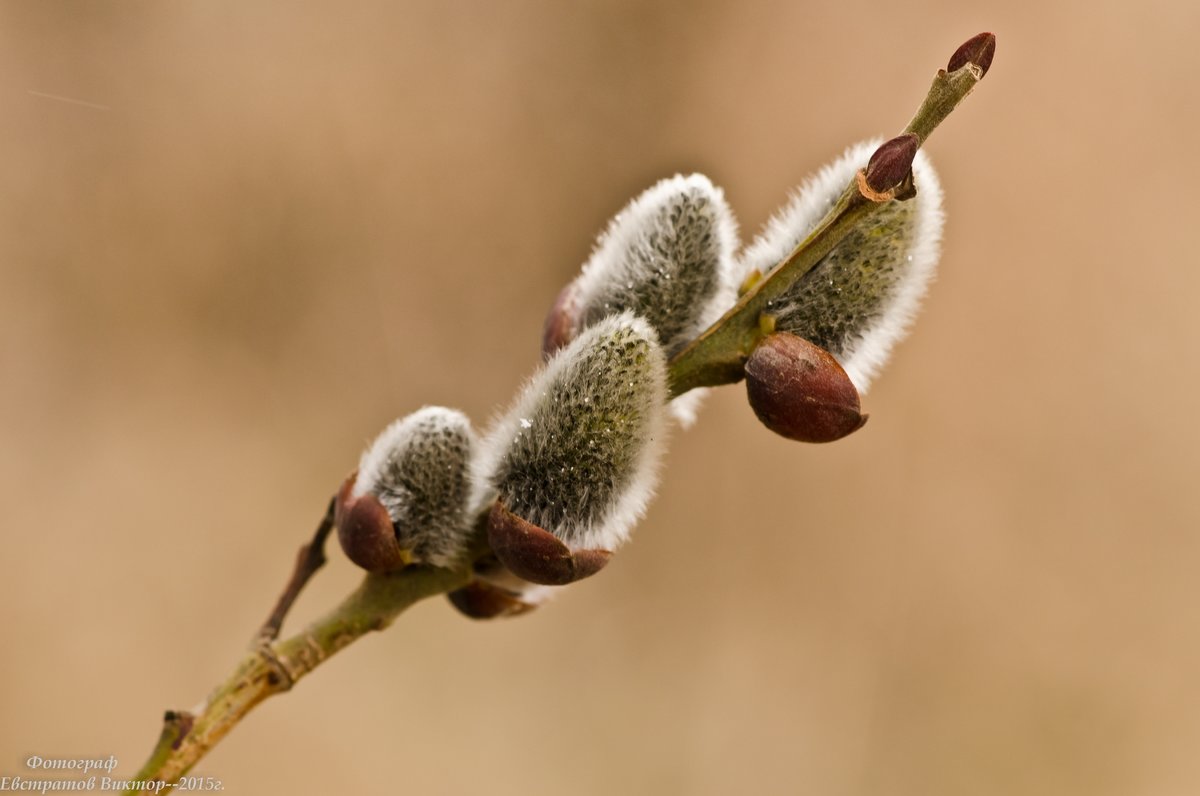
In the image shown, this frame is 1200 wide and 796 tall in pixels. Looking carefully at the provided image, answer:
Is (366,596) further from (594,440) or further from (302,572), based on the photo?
(594,440)

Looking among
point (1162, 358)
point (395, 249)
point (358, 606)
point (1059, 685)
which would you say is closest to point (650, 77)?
point (395, 249)

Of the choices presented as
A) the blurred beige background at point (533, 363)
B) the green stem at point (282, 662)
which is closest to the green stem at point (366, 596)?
the green stem at point (282, 662)

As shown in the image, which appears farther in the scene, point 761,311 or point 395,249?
point 395,249

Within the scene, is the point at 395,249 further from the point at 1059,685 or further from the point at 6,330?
the point at 1059,685

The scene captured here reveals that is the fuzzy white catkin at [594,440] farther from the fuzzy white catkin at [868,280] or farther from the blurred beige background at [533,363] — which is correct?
the blurred beige background at [533,363]

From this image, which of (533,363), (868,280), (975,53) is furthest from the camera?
(533,363)

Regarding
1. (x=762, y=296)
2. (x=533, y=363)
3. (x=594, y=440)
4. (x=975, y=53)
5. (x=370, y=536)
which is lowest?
(x=533, y=363)

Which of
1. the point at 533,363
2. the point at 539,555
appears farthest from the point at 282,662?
the point at 533,363
